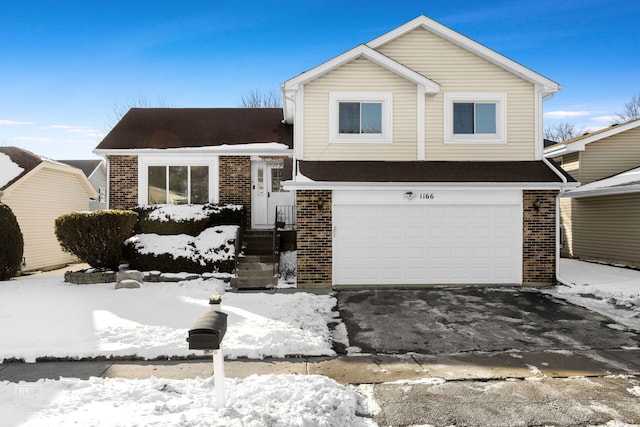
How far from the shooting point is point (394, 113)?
12234mm

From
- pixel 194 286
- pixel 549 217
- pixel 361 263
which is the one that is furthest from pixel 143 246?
pixel 549 217

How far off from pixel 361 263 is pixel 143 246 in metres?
6.55

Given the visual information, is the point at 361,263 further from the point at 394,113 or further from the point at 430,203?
the point at 394,113

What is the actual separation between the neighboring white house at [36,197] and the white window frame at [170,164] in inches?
179

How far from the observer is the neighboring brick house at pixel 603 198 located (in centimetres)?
1460

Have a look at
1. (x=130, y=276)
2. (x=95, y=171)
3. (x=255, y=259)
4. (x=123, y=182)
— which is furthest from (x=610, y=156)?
(x=95, y=171)

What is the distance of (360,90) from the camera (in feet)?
40.2

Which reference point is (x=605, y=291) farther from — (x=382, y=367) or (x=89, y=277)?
(x=89, y=277)

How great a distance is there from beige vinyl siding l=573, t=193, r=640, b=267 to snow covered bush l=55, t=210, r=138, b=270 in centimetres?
1668

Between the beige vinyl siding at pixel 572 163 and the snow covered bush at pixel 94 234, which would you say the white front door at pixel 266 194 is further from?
the beige vinyl siding at pixel 572 163

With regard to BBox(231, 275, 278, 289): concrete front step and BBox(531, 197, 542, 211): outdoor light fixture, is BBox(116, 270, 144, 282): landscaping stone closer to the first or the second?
BBox(231, 275, 278, 289): concrete front step

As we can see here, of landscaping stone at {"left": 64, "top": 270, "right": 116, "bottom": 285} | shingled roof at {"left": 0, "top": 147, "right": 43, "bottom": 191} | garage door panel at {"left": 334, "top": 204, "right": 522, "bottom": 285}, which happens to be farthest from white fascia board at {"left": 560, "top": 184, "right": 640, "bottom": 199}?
shingled roof at {"left": 0, "top": 147, "right": 43, "bottom": 191}

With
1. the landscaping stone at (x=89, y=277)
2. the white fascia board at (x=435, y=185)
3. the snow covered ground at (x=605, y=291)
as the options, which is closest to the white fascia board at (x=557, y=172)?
the white fascia board at (x=435, y=185)

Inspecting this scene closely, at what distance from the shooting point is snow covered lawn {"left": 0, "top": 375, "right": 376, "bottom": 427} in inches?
154
